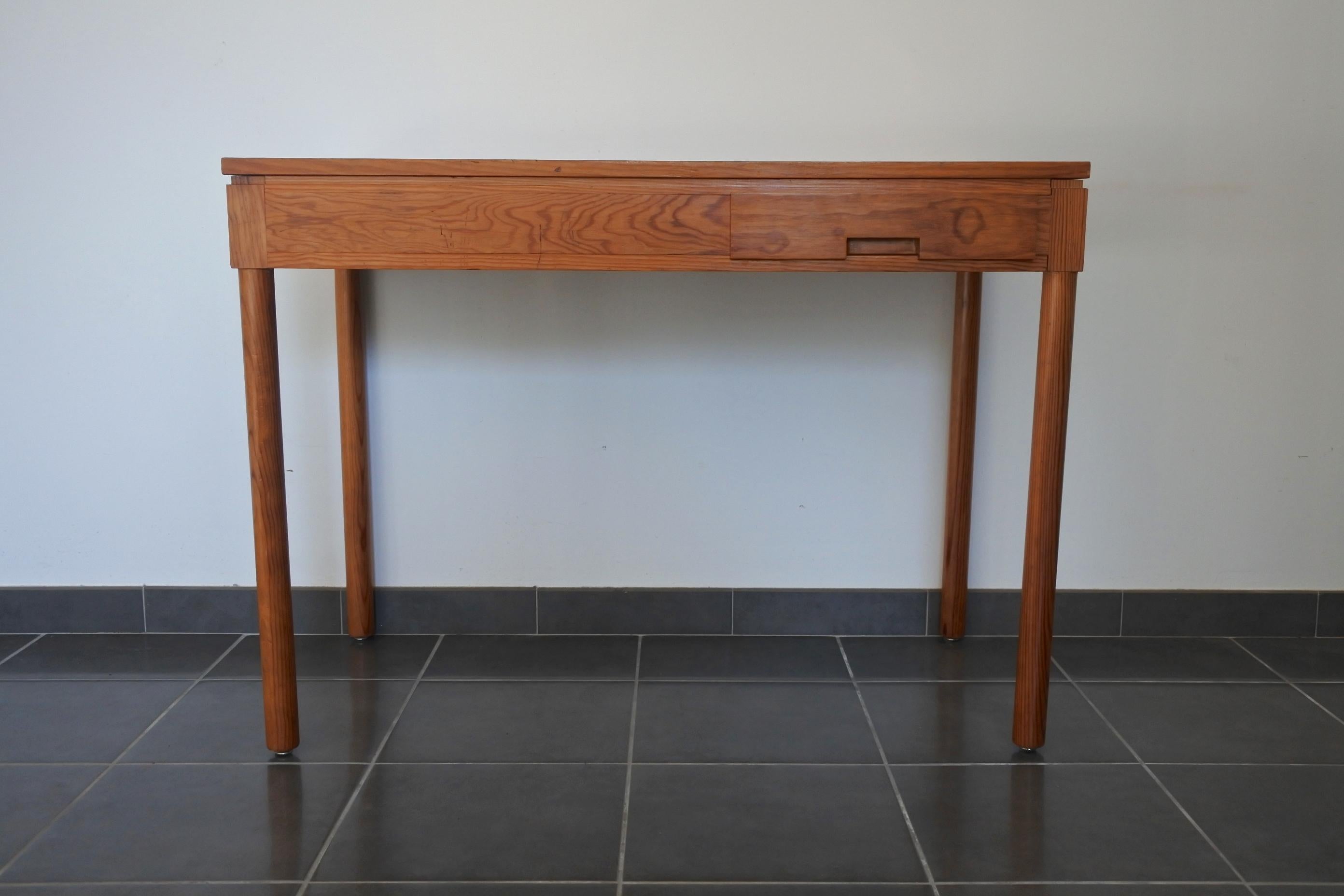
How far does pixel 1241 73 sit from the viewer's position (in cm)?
215

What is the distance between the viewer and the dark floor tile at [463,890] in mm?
1404

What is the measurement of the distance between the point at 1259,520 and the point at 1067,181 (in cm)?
102

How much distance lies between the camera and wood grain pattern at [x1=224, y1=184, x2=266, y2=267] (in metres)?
1.62

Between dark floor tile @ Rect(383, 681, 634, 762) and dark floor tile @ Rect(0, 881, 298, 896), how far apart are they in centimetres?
35

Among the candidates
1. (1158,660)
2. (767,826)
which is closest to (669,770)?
(767,826)

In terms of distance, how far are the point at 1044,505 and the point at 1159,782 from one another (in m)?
0.43

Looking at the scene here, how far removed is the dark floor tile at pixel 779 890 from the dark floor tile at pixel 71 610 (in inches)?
53.1

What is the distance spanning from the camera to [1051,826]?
1.58 m

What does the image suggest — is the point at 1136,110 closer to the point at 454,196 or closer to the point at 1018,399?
the point at 1018,399

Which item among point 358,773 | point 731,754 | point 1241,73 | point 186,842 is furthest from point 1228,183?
point 186,842

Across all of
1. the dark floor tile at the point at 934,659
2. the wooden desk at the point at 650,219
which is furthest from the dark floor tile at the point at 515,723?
the wooden desk at the point at 650,219

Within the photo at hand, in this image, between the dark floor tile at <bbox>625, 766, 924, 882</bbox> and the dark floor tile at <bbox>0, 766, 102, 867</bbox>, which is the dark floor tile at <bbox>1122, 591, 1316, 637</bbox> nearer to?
the dark floor tile at <bbox>625, 766, 924, 882</bbox>

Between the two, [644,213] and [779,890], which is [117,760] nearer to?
[779,890]

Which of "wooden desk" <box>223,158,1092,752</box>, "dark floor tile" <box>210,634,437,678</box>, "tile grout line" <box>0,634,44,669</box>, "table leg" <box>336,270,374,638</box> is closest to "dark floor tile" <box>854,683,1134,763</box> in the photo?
"wooden desk" <box>223,158,1092,752</box>
